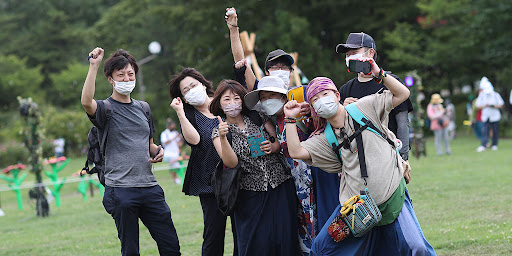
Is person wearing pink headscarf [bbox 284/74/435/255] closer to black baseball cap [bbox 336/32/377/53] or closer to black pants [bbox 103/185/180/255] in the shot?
black baseball cap [bbox 336/32/377/53]

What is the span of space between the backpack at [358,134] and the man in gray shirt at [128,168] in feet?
5.58

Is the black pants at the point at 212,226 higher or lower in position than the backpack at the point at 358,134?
lower

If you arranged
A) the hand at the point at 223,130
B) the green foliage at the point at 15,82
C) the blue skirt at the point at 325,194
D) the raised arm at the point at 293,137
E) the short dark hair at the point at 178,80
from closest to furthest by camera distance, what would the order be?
the raised arm at the point at 293,137 → the hand at the point at 223,130 → the blue skirt at the point at 325,194 → the short dark hair at the point at 178,80 → the green foliage at the point at 15,82

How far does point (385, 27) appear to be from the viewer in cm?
3653

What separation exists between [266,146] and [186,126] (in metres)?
0.80

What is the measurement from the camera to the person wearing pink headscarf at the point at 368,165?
457 cm

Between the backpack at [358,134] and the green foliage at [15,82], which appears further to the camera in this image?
the green foliage at [15,82]

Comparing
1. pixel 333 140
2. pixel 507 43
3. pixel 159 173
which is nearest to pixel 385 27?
pixel 507 43

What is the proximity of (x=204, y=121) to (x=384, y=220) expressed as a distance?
198 cm

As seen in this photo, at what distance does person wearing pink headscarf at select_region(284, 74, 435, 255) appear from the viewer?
4574 mm

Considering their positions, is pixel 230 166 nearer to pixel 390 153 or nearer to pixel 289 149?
pixel 289 149

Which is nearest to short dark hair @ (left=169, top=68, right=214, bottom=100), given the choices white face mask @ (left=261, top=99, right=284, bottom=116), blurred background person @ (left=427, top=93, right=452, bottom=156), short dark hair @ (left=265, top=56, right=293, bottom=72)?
short dark hair @ (left=265, top=56, right=293, bottom=72)

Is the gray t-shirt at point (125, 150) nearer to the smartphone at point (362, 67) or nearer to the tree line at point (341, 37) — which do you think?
the smartphone at point (362, 67)

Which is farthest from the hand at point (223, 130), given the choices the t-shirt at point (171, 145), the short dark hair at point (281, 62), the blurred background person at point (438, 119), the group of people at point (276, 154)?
the blurred background person at point (438, 119)
